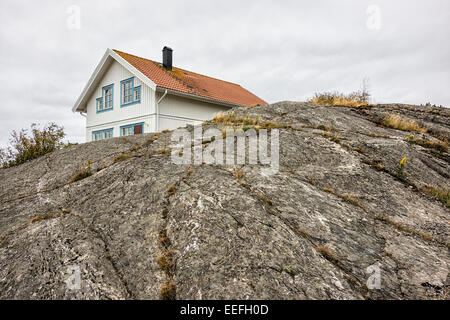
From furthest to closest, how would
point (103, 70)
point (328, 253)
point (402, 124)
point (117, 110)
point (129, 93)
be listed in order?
point (103, 70) < point (117, 110) < point (129, 93) < point (402, 124) < point (328, 253)

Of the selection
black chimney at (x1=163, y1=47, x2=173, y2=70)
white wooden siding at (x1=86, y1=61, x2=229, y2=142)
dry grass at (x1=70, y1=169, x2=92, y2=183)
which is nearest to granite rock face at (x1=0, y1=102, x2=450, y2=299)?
dry grass at (x1=70, y1=169, x2=92, y2=183)

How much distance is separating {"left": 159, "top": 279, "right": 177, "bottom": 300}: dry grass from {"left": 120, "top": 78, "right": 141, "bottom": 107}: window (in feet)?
46.2

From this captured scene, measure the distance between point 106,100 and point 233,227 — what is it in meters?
17.2

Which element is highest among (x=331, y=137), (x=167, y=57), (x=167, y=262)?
(x=167, y=57)

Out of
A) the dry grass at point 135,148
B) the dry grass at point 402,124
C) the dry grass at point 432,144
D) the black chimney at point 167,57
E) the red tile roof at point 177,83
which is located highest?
the black chimney at point 167,57

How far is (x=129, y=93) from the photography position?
53.4 feet

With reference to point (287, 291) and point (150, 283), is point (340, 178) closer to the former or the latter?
point (287, 291)

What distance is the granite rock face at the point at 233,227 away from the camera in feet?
9.29

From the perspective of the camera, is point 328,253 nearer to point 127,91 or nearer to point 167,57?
point 127,91

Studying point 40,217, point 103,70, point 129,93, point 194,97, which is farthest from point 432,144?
point 103,70

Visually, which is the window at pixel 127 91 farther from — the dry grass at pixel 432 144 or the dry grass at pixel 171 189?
the dry grass at pixel 432 144

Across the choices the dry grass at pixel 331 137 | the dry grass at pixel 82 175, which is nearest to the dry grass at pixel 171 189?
the dry grass at pixel 82 175

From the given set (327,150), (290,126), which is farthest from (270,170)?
(290,126)
